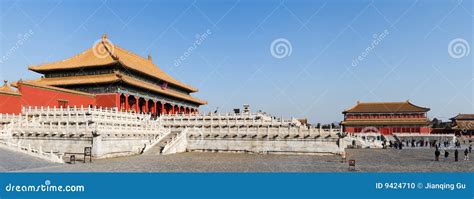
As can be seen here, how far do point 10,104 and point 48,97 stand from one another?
367 centimetres

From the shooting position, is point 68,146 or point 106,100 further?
point 106,100

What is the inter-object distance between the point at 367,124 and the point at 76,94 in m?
42.7

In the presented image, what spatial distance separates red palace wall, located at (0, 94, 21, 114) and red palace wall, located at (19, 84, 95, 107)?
39cm

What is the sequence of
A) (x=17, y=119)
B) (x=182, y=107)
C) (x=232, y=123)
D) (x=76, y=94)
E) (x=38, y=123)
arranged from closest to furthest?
(x=38, y=123), (x=17, y=119), (x=232, y=123), (x=76, y=94), (x=182, y=107)

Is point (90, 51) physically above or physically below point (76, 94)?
above

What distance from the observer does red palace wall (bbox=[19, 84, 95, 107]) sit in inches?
1174

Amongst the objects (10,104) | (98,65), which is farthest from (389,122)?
(10,104)

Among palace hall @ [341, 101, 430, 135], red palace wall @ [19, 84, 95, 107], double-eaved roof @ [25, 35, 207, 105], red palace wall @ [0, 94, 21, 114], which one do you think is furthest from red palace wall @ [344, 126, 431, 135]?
red palace wall @ [0, 94, 21, 114]

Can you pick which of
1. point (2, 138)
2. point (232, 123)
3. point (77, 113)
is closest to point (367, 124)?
point (232, 123)

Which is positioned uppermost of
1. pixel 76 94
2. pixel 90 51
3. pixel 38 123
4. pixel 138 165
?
pixel 90 51

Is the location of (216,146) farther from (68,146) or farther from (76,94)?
(76,94)

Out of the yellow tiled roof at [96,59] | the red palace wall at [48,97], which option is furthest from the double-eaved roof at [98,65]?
the red palace wall at [48,97]

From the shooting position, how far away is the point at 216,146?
28188mm

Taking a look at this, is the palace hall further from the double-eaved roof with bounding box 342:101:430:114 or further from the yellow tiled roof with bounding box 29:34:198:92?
the yellow tiled roof with bounding box 29:34:198:92
